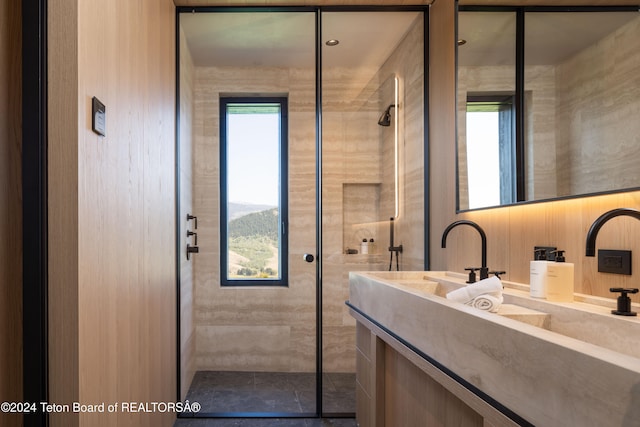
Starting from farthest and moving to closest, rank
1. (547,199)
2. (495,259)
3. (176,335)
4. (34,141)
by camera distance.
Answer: (176,335), (495,259), (547,199), (34,141)

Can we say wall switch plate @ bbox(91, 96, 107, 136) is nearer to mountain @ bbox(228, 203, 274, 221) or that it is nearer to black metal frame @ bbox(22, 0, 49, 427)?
black metal frame @ bbox(22, 0, 49, 427)

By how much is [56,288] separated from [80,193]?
0.95ft

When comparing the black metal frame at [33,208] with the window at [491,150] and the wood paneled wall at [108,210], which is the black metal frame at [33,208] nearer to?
the wood paneled wall at [108,210]

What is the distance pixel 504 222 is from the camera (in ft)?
5.63

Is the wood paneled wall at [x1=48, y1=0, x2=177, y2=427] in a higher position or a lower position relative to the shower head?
lower

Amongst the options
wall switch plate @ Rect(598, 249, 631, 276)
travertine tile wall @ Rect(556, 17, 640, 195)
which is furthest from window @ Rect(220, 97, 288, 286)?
wall switch plate @ Rect(598, 249, 631, 276)

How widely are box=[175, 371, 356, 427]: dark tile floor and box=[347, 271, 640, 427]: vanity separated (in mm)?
608

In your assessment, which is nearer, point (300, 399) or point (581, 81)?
point (581, 81)

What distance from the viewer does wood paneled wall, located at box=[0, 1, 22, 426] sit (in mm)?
1146

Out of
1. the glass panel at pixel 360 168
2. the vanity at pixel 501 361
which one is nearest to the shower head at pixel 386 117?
the glass panel at pixel 360 168

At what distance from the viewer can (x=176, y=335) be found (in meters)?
2.47

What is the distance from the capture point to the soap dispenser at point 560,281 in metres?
1.25

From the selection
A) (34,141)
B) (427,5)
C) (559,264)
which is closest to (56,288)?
(34,141)

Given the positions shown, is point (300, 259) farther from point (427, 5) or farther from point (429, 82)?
point (427, 5)
